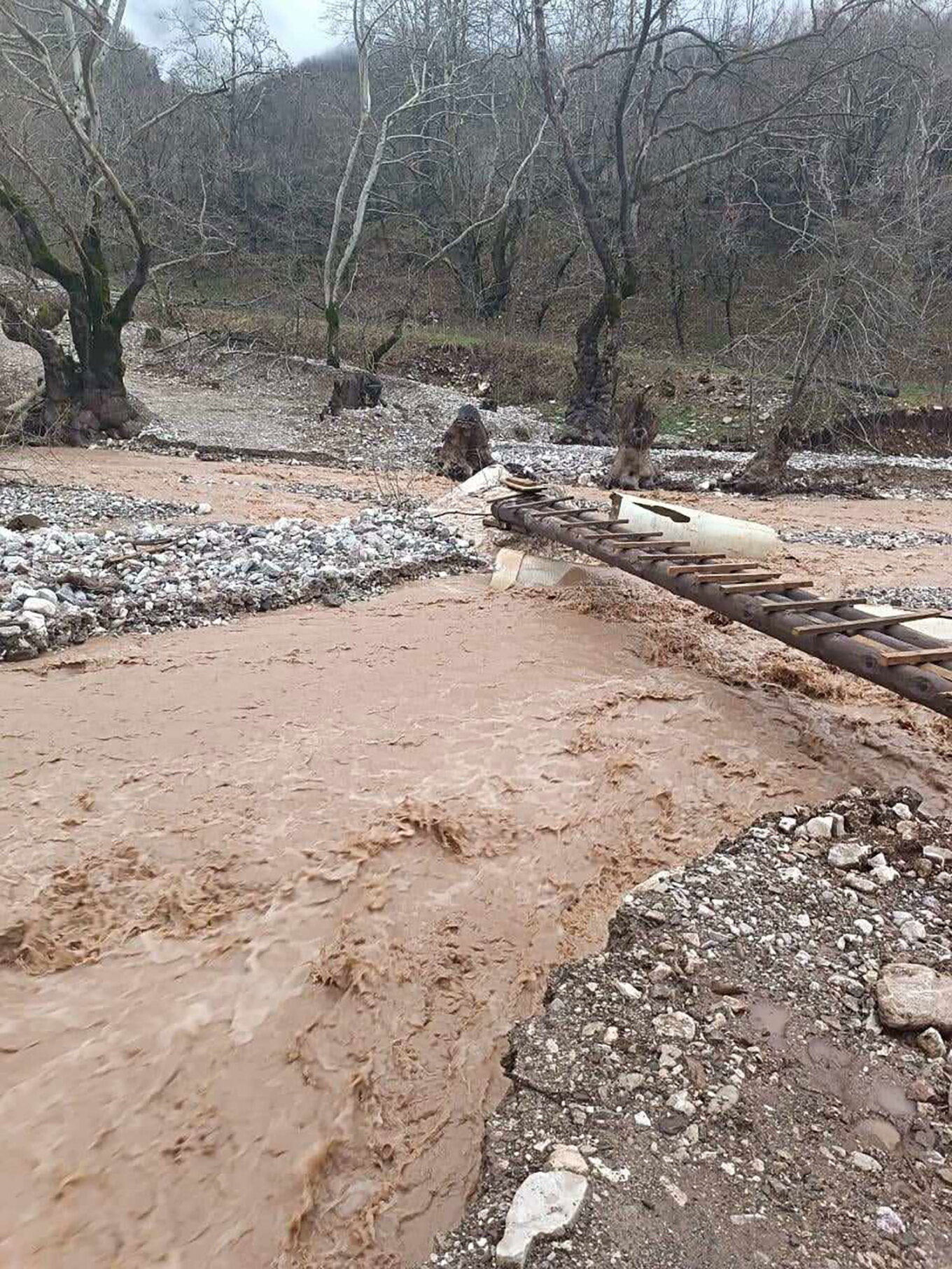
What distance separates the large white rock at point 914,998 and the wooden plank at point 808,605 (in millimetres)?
2469

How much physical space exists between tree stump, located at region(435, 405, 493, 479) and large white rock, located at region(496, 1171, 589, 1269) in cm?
1096

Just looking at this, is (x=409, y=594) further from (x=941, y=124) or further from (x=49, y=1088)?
(x=941, y=124)

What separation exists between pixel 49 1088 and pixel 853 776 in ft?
12.7

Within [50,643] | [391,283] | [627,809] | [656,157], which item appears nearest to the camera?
[627,809]

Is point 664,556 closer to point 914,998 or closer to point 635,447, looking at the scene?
point 914,998

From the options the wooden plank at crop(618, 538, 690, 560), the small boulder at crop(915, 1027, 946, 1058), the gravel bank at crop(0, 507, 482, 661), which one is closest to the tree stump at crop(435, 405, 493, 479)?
the gravel bank at crop(0, 507, 482, 661)

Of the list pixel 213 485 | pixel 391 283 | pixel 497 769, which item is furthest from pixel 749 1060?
pixel 391 283

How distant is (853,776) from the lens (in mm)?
4559

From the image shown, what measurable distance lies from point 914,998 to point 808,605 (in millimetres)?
2652

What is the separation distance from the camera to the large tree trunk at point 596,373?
17.8 metres

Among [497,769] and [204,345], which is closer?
[497,769]

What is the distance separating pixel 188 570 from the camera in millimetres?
7035

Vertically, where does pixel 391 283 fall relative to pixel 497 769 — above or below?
above

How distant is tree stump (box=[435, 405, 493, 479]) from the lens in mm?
12602
